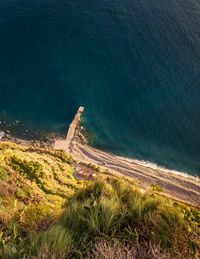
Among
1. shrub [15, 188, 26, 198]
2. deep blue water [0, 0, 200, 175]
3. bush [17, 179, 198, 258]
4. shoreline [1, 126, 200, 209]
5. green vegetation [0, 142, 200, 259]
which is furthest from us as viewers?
deep blue water [0, 0, 200, 175]

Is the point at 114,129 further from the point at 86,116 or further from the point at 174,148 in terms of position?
the point at 174,148

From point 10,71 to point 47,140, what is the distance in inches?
724

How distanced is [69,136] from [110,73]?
17.1m

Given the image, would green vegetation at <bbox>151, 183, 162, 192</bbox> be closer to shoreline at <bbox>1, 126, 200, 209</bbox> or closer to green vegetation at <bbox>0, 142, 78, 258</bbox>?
shoreline at <bbox>1, 126, 200, 209</bbox>

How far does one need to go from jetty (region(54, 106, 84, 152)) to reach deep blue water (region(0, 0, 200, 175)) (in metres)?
1.20

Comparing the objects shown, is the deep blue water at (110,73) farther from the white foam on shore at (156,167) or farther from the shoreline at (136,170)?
the shoreline at (136,170)

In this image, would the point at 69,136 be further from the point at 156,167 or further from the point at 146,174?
the point at 156,167

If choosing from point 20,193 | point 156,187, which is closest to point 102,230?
point 20,193

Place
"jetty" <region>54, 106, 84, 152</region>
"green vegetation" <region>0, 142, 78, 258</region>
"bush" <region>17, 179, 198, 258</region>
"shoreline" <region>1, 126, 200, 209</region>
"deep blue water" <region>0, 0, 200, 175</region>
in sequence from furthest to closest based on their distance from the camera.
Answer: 1. "deep blue water" <region>0, 0, 200, 175</region>
2. "jetty" <region>54, 106, 84, 152</region>
3. "shoreline" <region>1, 126, 200, 209</region>
4. "green vegetation" <region>0, 142, 78, 258</region>
5. "bush" <region>17, 179, 198, 258</region>

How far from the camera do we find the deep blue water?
3183 centimetres

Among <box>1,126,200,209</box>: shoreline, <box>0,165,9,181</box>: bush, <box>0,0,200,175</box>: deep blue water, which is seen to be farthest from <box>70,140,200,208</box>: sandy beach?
<box>0,165,9,181</box>: bush

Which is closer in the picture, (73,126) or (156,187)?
(156,187)

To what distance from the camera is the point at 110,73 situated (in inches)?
1507

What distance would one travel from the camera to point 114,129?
3253 centimetres
